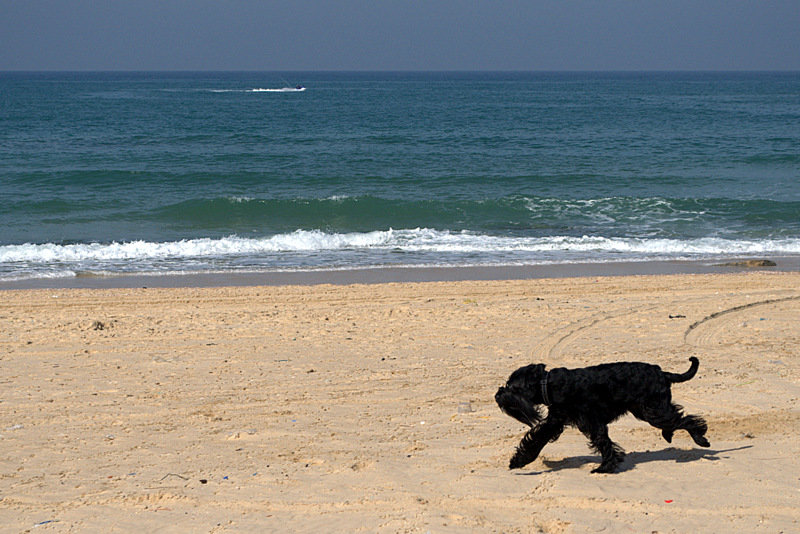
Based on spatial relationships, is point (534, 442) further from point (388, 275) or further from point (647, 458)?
point (388, 275)

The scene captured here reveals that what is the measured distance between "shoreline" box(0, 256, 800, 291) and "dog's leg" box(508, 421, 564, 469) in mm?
8395

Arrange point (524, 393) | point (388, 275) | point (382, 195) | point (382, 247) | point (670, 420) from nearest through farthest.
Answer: point (524, 393) → point (670, 420) → point (388, 275) → point (382, 247) → point (382, 195)

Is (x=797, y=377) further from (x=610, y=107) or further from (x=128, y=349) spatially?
(x=610, y=107)

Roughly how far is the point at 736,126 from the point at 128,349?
4348 centimetres

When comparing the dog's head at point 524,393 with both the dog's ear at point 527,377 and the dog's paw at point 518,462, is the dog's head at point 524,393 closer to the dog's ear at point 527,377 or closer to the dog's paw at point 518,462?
the dog's ear at point 527,377

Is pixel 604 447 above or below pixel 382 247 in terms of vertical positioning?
above

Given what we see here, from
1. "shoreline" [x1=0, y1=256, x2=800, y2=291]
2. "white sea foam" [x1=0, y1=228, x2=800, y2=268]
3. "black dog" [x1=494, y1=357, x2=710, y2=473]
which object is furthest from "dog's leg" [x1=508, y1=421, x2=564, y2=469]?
"white sea foam" [x1=0, y1=228, x2=800, y2=268]

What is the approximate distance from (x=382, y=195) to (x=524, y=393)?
756 inches

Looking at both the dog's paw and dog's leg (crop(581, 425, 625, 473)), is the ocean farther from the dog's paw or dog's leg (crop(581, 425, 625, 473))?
dog's leg (crop(581, 425, 625, 473))

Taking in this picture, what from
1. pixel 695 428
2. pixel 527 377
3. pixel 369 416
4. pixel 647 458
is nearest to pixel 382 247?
pixel 369 416

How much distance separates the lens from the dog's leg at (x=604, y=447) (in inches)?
203

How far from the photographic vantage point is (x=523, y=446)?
5262mm

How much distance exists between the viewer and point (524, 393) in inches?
199

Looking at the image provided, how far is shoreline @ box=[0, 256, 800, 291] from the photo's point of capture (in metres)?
13.6
